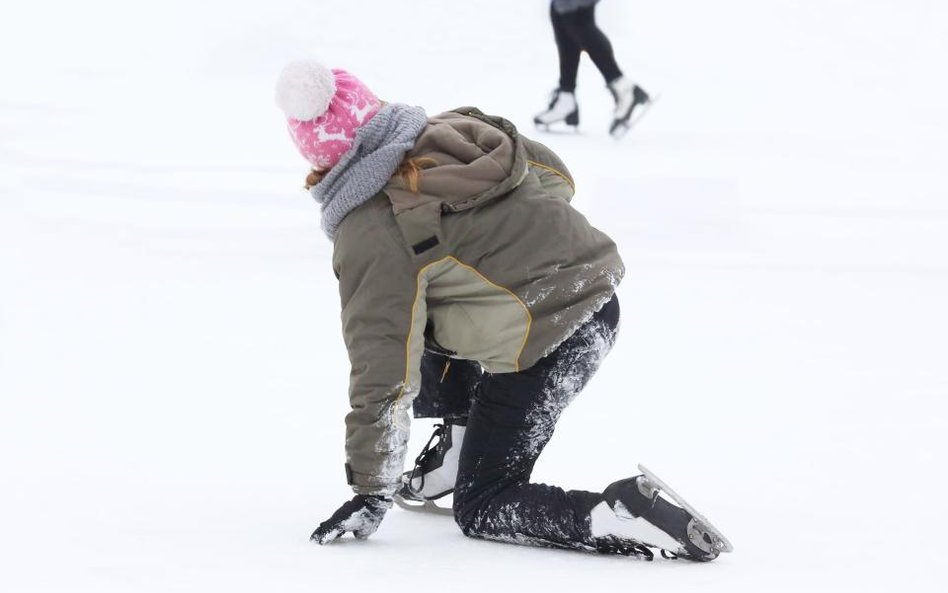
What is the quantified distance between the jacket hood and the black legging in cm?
371

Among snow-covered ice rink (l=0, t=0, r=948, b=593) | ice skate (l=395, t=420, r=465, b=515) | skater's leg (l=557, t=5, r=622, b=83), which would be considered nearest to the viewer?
snow-covered ice rink (l=0, t=0, r=948, b=593)

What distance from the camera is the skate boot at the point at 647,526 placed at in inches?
74.8

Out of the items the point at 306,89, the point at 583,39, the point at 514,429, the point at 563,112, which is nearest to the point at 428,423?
the point at 514,429

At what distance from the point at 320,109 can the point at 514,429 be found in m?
0.56

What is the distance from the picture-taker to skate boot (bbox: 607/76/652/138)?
5988 millimetres

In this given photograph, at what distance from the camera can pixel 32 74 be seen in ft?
24.1

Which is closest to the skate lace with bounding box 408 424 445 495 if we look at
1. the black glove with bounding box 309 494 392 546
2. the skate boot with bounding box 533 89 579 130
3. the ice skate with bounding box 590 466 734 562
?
the black glove with bounding box 309 494 392 546

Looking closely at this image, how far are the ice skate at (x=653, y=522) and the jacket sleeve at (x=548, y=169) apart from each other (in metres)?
0.52

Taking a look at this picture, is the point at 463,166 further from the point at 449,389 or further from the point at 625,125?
the point at 625,125

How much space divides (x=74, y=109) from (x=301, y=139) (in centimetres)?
469

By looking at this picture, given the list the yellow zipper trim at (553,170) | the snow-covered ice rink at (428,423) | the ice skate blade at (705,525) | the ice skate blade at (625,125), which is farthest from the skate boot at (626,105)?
the ice skate blade at (705,525)

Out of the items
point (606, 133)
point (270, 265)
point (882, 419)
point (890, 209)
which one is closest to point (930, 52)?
point (606, 133)

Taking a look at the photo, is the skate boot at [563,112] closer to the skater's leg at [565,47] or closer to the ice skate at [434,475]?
the skater's leg at [565,47]

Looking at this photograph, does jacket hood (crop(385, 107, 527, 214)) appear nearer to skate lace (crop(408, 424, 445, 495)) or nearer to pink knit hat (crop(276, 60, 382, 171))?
pink knit hat (crop(276, 60, 382, 171))
